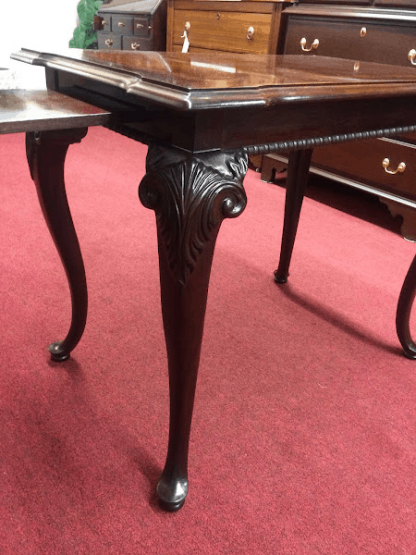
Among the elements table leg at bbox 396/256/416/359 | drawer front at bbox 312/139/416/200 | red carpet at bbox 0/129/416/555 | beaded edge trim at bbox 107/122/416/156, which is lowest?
red carpet at bbox 0/129/416/555

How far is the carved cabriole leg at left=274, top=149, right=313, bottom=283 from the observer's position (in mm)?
1231

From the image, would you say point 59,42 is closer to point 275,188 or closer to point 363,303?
point 275,188

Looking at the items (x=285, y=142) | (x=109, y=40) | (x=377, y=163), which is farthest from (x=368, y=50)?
(x=109, y=40)

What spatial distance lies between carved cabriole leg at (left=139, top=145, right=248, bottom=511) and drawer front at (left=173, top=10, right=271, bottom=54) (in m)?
1.81

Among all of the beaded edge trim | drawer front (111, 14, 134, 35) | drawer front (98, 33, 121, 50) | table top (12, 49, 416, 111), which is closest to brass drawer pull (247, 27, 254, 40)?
drawer front (111, 14, 134, 35)

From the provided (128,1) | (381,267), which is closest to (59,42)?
(128,1)

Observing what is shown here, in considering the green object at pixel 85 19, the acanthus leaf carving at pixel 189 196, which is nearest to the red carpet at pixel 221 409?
the acanthus leaf carving at pixel 189 196

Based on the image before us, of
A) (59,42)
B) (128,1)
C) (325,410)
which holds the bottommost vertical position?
(325,410)

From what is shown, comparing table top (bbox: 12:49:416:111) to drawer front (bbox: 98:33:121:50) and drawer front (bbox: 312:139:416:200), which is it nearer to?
drawer front (bbox: 312:139:416:200)

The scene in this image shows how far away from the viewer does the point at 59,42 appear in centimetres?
344

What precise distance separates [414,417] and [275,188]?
1510 mm

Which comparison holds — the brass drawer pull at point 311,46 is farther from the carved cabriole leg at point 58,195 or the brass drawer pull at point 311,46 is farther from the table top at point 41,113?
the table top at point 41,113

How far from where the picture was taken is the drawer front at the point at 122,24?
2800 millimetres

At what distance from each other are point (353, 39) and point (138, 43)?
1.49 meters
